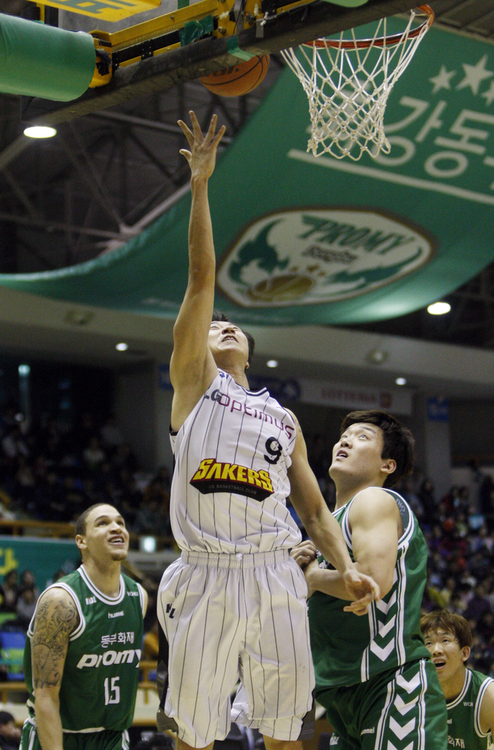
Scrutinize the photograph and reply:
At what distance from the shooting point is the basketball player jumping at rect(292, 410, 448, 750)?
11.3ft

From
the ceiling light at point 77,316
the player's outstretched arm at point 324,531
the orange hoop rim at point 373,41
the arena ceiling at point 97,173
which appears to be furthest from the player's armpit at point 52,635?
the ceiling light at point 77,316

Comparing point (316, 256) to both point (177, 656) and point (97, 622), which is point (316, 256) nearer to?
point (97, 622)

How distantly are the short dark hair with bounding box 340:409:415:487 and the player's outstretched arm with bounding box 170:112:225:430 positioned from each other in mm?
916

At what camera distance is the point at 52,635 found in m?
4.53

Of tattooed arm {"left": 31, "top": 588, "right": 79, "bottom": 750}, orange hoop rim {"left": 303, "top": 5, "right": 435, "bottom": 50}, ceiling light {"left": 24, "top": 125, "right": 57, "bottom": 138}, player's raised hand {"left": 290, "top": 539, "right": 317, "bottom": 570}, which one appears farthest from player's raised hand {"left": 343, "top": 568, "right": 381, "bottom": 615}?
orange hoop rim {"left": 303, "top": 5, "right": 435, "bottom": 50}

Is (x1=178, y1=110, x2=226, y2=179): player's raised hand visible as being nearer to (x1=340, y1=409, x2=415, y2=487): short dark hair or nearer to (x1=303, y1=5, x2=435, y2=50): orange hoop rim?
(x1=340, y1=409, x2=415, y2=487): short dark hair

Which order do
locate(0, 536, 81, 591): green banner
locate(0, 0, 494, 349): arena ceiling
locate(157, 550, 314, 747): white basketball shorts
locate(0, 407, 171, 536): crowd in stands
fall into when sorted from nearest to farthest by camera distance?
locate(157, 550, 314, 747): white basketball shorts < locate(0, 536, 81, 591): green banner < locate(0, 0, 494, 349): arena ceiling < locate(0, 407, 171, 536): crowd in stands

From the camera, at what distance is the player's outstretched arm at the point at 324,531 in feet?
10.6

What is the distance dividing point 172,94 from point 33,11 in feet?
39.1

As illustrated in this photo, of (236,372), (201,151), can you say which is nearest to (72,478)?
(236,372)

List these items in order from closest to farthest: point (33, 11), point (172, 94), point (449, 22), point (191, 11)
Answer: point (191, 11)
point (33, 11)
point (449, 22)
point (172, 94)

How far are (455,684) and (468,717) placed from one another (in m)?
0.17

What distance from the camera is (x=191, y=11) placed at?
4062 mm

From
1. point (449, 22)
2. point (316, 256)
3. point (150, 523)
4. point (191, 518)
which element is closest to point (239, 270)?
point (316, 256)
